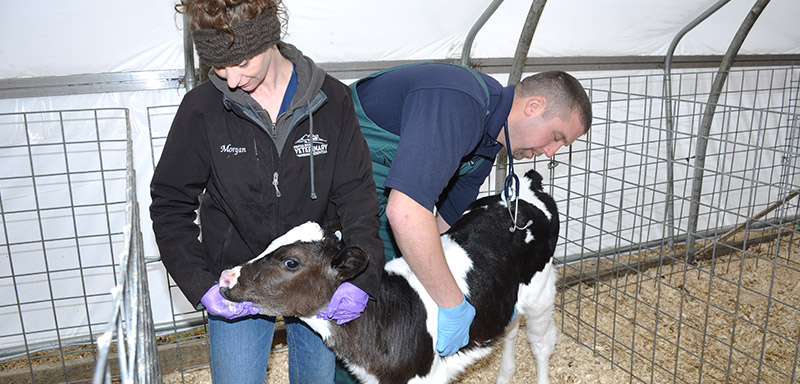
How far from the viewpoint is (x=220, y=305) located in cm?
231

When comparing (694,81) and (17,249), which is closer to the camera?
(17,249)

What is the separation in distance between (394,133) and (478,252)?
3.02ft

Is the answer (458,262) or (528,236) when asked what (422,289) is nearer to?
(458,262)

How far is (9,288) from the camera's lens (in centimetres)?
448

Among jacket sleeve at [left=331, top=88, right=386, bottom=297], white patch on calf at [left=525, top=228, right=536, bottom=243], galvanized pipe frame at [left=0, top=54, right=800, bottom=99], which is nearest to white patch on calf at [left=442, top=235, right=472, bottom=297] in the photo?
white patch on calf at [left=525, top=228, right=536, bottom=243]

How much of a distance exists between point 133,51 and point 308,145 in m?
2.60

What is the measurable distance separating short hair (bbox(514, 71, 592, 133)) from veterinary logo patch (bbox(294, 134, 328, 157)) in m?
1.05

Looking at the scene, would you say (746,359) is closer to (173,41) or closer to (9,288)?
(173,41)

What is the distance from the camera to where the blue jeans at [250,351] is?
8.05 feet

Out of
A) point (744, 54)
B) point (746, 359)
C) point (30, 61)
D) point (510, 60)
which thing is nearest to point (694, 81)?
point (744, 54)

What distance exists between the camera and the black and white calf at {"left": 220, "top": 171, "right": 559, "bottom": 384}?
241 centimetres

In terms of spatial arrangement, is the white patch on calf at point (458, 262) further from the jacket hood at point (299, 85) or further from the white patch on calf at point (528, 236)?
the jacket hood at point (299, 85)

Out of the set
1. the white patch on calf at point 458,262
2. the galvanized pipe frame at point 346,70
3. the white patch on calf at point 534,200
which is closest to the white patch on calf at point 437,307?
the white patch on calf at point 458,262

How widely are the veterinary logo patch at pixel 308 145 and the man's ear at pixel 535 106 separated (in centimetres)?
100
